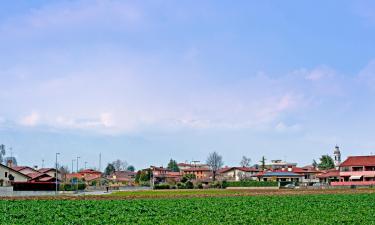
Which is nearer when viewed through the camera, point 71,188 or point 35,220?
point 35,220

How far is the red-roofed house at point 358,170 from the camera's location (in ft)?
381

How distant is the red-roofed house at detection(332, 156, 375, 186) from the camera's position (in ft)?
381

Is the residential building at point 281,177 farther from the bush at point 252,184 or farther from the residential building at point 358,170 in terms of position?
the bush at point 252,184

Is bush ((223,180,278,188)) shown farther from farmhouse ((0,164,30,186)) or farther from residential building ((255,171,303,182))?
farmhouse ((0,164,30,186))

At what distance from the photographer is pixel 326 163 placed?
612 ft

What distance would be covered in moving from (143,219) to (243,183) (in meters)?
93.6

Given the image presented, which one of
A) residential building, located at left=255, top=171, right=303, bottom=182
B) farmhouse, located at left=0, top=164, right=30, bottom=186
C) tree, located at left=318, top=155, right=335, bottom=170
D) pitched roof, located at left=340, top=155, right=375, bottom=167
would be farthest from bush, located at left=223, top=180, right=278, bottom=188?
tree, located at left=318, top=155, right=335, bottom=170

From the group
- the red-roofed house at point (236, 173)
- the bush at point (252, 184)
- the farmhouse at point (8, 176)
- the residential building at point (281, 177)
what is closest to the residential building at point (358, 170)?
the bush at point (252, 184)

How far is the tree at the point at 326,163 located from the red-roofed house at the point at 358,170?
208 ft

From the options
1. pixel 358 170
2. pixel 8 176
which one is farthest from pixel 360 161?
pixel 8 176

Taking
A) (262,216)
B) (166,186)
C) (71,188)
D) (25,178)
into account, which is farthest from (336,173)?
(262,216)

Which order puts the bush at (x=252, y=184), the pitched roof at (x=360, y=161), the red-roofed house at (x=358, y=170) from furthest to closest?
1. the bush at (x=252, y=184)
2. the pitched roof at (x=360, y=161)
3. the red-roofed house at (x=358, y=170)

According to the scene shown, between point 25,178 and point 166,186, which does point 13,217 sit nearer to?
point 25,178

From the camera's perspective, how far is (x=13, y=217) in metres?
30.5
